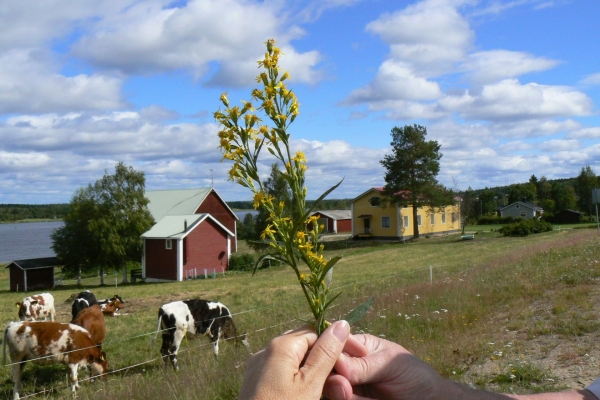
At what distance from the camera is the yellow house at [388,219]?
6431 cm

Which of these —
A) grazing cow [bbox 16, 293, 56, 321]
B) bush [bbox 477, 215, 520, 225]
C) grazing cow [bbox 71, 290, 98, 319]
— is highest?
bush [bbox 477, 215, 520, 225]

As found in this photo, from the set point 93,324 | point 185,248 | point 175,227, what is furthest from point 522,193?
point 93,324

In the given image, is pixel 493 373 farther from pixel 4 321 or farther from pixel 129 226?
pixel 129 226

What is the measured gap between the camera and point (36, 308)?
19.8 metres

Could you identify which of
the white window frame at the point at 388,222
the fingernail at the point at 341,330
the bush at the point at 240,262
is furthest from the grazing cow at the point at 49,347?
the white window frame at the point at 388,222

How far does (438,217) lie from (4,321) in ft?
187

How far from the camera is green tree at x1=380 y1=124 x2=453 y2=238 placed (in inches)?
2169

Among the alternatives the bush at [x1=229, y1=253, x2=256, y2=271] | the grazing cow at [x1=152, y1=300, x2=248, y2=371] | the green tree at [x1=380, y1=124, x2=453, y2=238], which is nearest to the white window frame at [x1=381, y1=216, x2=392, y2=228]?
the green tree at [x1=380, y1=124, x2=453, y2=238]

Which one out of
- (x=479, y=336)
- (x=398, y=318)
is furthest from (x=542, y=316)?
(x=398, y=318)

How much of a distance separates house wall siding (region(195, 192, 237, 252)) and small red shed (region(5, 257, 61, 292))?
15678 millimetres

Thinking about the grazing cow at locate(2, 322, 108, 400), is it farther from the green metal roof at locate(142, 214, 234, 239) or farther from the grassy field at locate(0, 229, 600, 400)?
the green metal roof at locate(142, 214, 234, 239)

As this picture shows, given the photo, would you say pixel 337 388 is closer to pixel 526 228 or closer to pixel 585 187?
pixel 526 228

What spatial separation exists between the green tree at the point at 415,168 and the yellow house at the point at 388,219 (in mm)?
6706

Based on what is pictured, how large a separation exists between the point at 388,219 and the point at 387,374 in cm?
6401
